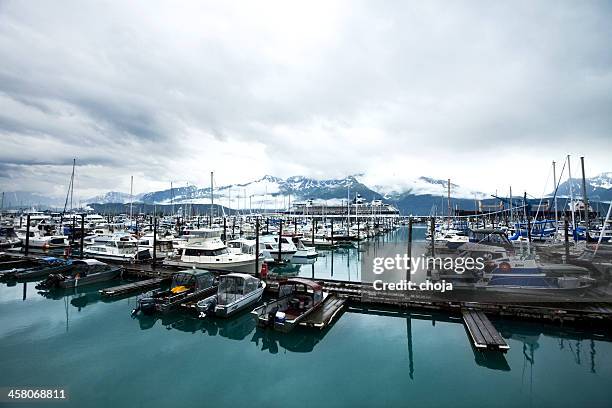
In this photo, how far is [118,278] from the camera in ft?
87.2

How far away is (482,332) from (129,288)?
74.0ft

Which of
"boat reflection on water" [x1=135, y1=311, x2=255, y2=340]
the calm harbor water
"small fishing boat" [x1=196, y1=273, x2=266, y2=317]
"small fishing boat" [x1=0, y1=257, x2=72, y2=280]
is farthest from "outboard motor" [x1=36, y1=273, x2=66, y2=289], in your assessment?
"small fishing boat" [x1=196, y1=273, x2=266, y2=317]

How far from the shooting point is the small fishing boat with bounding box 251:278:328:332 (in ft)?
48.0

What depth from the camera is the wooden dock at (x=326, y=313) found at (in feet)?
50.0

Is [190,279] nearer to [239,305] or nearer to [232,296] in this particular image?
[232,296]

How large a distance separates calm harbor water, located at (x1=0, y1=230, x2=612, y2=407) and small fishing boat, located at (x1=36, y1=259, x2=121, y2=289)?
4.91m

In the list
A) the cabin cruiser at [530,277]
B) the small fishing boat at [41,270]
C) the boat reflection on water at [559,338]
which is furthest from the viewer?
the small fishing boat at [41,270]

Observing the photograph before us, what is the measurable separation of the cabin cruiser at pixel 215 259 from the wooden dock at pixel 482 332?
16.2 meters

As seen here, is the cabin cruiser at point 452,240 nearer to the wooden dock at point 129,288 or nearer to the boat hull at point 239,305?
the boat hull at point 239,305

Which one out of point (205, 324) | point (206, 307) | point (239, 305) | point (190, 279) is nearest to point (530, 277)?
point (239, 305)

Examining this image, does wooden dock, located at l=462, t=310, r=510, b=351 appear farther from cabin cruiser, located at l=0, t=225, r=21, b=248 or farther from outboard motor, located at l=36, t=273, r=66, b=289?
cabin cruiser, located at l=0, t=225, r=21, b=248

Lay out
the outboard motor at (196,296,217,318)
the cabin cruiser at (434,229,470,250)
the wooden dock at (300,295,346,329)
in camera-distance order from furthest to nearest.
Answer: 1. the cabin cruiser at (434,229,470,250)
2. the outboard motor at (196,296,217,318)
3. the wooden dock at (300,295,346,329)

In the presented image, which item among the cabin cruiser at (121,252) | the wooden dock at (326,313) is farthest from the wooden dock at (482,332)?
the cabin cruiser at (121,252)

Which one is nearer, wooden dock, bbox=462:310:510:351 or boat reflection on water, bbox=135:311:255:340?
wooden dock, bbox=462:310:510:351
